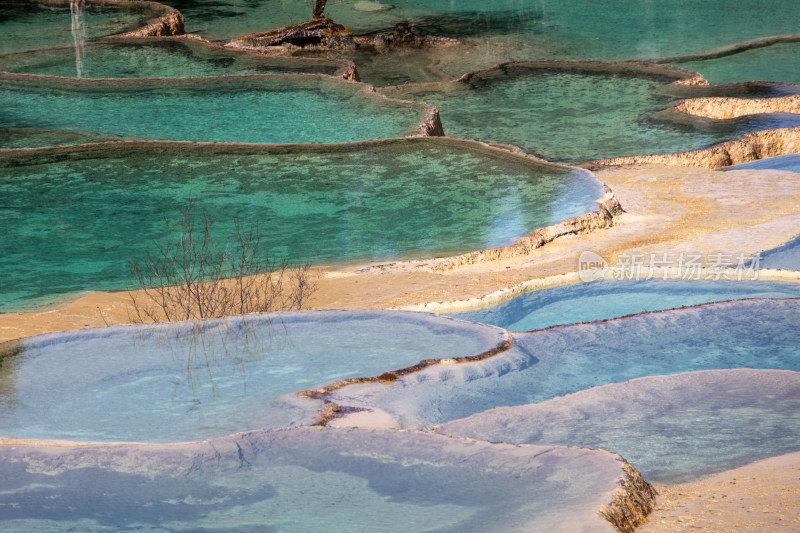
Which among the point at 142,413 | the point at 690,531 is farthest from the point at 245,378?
the point at 690,531

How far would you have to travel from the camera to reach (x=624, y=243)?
585 cm

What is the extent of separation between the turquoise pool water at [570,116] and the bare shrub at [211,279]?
11.8 feet

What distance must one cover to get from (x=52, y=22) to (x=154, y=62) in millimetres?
3658

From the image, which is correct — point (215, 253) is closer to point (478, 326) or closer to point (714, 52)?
point (478, 326)

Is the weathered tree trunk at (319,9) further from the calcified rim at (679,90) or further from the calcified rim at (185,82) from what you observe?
the calcified rim at (185,82)

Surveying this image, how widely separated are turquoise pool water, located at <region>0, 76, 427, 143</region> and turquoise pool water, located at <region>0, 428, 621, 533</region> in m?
5.15

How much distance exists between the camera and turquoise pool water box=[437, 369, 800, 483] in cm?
315

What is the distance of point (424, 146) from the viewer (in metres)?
7.45

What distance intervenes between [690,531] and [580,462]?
0.41m

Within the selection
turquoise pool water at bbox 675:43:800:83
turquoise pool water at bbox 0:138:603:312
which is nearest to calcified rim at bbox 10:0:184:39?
turquoise pool water at bbox 0:138:603:312

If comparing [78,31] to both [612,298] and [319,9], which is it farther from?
[612,298]

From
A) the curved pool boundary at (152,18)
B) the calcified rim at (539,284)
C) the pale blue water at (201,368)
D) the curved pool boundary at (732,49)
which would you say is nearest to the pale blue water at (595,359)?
the pale blue water at (201,368)

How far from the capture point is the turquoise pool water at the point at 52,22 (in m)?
12.5

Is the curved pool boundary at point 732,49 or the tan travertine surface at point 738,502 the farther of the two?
the curved pool boundary at point 732,49
